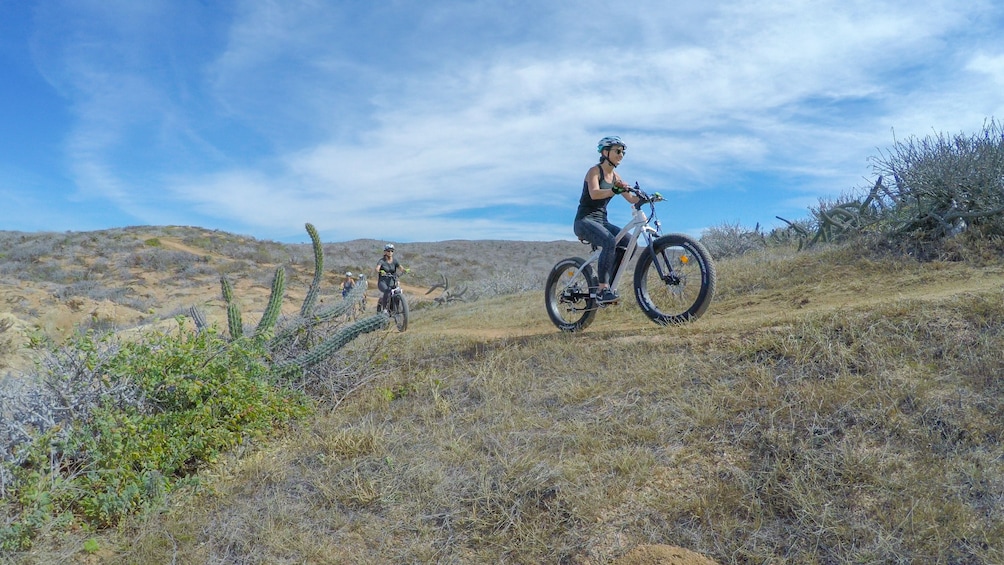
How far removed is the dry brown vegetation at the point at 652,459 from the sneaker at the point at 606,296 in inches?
16.0

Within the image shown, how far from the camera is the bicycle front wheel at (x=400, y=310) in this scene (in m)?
11.4

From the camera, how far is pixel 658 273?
6.11 m

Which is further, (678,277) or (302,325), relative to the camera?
(302,325)

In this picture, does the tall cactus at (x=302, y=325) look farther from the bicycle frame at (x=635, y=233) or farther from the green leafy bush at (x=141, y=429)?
the bicycle frame at (x=635, y=233)

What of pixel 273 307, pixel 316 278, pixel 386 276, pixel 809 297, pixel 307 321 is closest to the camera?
pixel 273 307

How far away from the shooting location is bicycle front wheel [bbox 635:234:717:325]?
572 centimetres

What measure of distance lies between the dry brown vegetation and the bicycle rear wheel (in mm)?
778

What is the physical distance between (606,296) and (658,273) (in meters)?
0.57

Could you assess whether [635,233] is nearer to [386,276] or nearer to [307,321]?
[307,321]

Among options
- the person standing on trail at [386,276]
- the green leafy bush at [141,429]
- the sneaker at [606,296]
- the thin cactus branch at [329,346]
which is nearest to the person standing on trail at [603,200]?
the sneaker at [606,296]

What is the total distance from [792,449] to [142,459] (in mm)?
4184

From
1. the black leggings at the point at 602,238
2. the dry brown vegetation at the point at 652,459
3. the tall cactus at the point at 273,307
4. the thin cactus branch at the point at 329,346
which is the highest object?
the black leggings at the point at 602,238

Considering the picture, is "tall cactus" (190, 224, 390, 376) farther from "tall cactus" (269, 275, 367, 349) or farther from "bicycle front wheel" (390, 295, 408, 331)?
"bicycle front wheel" (390, 295, 408, 331)

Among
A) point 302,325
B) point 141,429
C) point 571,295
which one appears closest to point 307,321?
point 302,325
